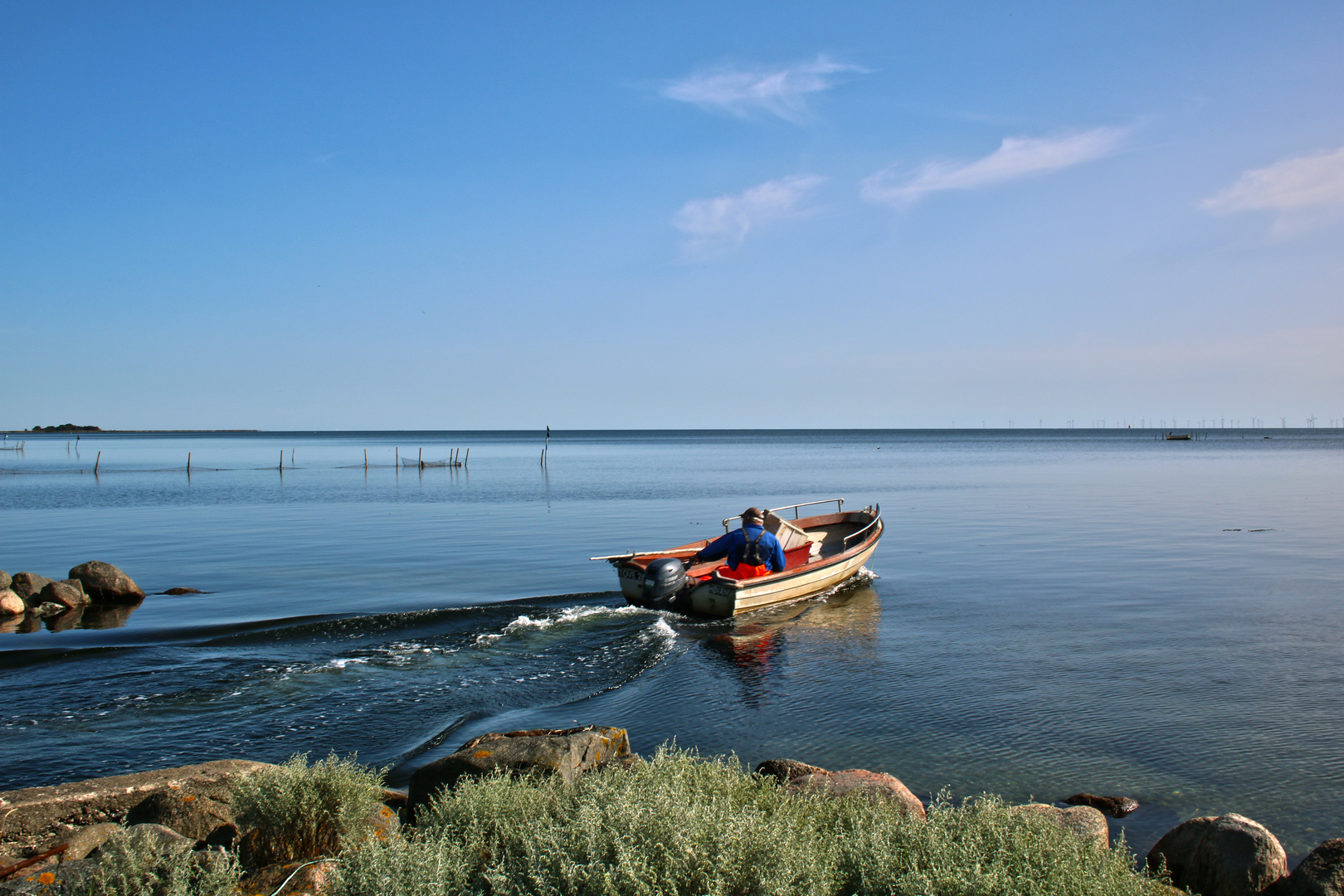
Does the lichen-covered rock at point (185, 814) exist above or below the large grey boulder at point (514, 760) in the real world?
below

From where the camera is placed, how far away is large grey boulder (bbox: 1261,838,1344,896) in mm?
5355

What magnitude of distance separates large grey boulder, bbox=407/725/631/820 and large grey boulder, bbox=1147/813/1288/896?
429 centimetres

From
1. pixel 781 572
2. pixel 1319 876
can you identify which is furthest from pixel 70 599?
pixel 1319 876

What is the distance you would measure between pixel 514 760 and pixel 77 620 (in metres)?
14.8

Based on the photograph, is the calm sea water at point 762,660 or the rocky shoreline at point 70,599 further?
the rocky shoreline at point 70,599

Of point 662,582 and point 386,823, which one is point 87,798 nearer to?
point 386,823

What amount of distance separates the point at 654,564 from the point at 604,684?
4.99 m

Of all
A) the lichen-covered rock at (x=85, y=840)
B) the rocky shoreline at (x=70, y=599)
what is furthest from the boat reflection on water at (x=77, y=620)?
the lichen-covered rock at (x=85, y=840)

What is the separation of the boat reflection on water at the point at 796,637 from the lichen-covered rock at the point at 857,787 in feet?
14.5

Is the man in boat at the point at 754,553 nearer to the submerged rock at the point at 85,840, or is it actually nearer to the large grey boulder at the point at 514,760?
the large grey boulder at the point at 514,760

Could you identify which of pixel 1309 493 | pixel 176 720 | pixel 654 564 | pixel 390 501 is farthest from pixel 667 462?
pixel 176 720

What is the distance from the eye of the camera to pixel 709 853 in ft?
14.8

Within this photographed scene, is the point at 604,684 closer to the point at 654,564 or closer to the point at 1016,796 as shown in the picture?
the point at 654,564

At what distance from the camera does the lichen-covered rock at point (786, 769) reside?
759 centimetres
